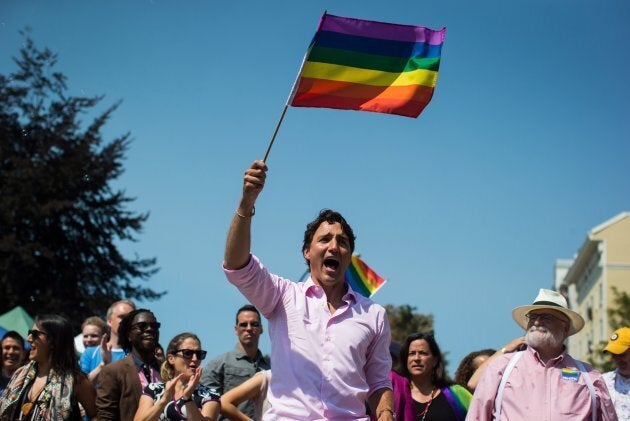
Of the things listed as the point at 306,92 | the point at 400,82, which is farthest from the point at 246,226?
the point at 400,82

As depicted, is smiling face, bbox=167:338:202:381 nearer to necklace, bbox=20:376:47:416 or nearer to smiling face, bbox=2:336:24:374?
necklace, bbox=20:376:47:416

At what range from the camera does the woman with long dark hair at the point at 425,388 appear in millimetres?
8648

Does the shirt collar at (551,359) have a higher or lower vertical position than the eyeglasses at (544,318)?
lower

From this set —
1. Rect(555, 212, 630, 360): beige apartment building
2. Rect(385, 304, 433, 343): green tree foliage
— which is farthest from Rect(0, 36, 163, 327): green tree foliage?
Rect(555, 212, 630, 360): beige apartment building

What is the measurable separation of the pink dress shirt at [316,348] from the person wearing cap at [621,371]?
11.9 feet

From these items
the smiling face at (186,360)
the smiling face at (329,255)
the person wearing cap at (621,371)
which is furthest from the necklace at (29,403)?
the person wearing cap at (621,371)

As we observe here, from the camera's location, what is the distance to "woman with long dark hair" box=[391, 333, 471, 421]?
8648 millimetres

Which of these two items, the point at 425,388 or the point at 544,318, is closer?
the point at 544,318

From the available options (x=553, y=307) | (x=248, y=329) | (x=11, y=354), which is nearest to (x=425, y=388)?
(x=248, y=329)

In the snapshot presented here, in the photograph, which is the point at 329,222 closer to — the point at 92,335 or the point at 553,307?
the point at 553,307

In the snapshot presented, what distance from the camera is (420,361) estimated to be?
29.2ft

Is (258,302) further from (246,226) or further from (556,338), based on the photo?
(556,338)

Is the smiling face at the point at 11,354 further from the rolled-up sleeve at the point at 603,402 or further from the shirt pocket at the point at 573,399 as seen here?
the rolled-up sleeve at the point at 603,402

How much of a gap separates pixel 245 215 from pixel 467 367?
16.8 ft
